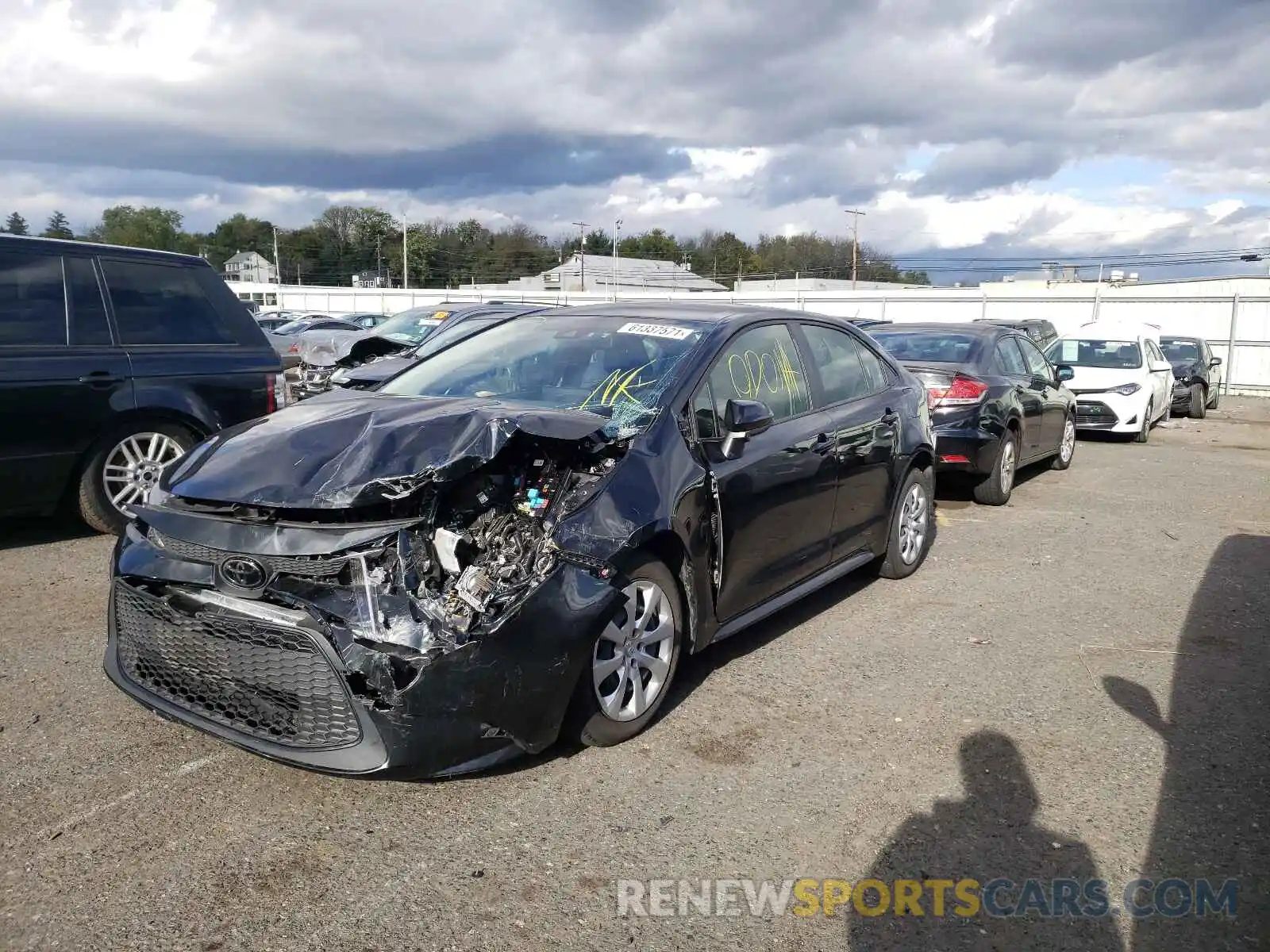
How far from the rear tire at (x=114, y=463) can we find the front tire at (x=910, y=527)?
4672 mm

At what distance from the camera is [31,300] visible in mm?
6348

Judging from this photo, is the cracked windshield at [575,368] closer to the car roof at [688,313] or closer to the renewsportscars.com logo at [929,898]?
the car roof at [688,313]

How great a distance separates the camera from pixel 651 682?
13.1 feet

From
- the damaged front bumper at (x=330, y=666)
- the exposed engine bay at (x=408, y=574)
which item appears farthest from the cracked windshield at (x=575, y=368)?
the damaged front bumper at (x=330, y=666)

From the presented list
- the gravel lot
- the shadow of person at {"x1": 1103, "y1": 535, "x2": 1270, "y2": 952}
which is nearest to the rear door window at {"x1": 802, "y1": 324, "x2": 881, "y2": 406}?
the gravel lot

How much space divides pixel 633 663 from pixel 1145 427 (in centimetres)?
1298

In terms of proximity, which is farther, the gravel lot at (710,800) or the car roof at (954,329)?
the car roof at (954,329)

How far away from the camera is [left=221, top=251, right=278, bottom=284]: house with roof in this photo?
310ft

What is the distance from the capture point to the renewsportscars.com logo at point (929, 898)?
2.94m

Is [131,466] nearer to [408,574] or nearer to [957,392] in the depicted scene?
[408,574]

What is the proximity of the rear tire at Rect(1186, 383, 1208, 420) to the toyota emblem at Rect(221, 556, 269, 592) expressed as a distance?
19522 mm

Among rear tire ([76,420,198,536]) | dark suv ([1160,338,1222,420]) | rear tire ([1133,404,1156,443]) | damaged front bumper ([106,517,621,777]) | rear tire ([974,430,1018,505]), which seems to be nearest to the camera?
damaged front bumper ([106,517,621,777])

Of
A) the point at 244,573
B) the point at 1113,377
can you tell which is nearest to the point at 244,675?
the point at 244,573

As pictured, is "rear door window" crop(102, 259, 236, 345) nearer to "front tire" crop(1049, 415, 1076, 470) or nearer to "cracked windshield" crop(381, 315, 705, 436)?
"cracked windshield" crop(381, 315, 705, 436)
